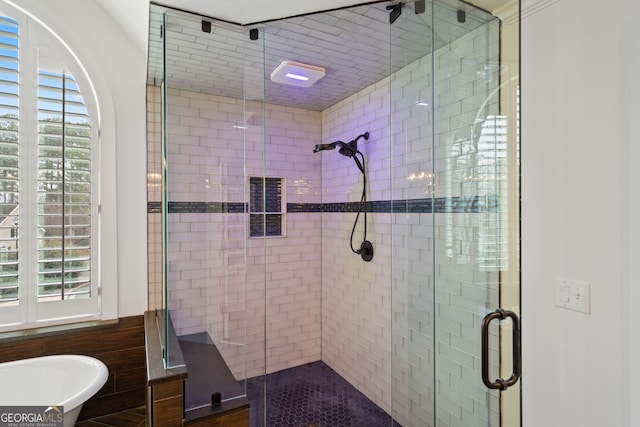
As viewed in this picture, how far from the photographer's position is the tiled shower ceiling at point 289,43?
179 cm

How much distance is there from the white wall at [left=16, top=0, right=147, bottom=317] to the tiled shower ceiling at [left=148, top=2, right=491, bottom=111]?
233 mm

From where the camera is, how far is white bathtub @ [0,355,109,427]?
1992mm

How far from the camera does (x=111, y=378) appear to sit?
2.45m

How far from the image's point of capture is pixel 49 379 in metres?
2.10

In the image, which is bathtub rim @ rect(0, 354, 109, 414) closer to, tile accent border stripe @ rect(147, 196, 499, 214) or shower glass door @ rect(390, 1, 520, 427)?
tile accent border stripe @ rect(147, 196, 499, 214)

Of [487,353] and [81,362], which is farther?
[81,362]

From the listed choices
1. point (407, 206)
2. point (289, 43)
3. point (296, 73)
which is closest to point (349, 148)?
point (296, 73)

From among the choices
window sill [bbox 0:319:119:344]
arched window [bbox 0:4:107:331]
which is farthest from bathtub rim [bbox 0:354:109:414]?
arched window [bbox 0:4:107:331]
